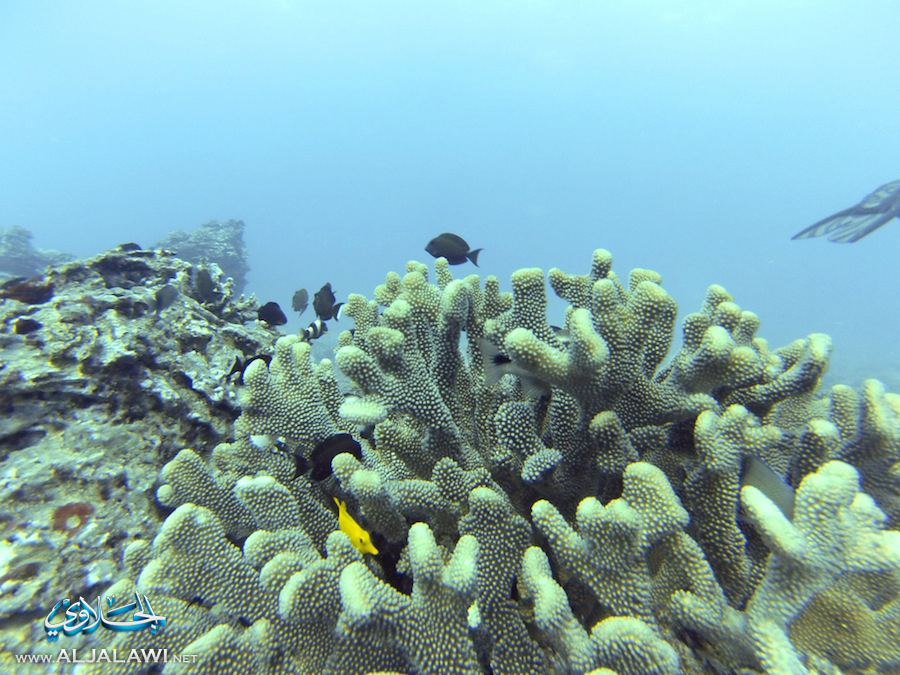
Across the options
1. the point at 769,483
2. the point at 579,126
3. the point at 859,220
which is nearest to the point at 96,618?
the point at 769,483

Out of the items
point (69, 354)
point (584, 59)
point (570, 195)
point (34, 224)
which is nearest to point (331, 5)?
point (584, 59)

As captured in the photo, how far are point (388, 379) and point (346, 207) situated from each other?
193 metres

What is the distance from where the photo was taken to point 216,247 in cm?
1944

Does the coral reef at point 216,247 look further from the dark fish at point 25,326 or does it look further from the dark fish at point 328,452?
the dark fish at point 328,452

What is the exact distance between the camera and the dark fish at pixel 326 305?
4.48 metres

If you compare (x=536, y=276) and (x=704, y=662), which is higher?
(x=536, y=276)

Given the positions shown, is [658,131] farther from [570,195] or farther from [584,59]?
[584,59]

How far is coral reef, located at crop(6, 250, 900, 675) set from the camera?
4.07 ft

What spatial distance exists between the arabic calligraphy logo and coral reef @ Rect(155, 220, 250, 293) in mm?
18402

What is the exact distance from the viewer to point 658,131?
629 ft

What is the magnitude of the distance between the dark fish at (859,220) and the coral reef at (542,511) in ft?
17.0

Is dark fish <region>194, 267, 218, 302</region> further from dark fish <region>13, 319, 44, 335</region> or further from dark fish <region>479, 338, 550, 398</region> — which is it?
dark fish <region>479, 338, 550, 398</region>

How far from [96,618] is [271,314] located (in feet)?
10.2

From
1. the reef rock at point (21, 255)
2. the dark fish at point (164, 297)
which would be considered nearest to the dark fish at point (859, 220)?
the dark fish at point (164, 297)
